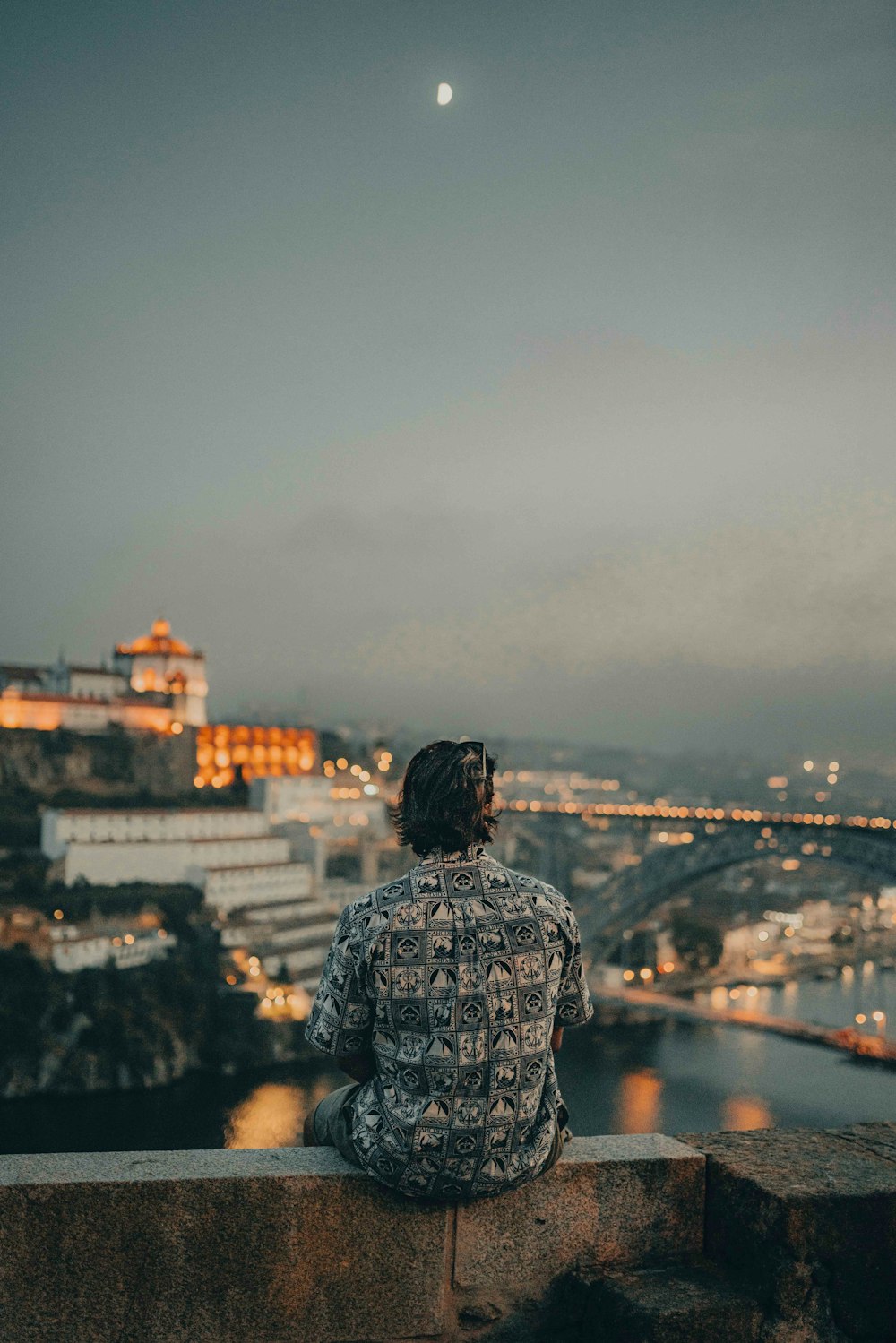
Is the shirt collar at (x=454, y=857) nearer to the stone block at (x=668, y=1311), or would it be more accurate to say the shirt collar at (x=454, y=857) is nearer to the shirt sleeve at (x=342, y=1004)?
the shirt sleeve at (x=342, y=1004)

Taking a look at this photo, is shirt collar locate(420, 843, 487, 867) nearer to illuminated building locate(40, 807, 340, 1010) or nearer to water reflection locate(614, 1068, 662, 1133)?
water reflection locate(614, 1068, 662, 1133)

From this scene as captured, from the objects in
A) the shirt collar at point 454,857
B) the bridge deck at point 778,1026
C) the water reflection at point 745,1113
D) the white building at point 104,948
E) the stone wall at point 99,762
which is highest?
the shirt collar at point 454,857

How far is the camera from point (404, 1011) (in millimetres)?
1143

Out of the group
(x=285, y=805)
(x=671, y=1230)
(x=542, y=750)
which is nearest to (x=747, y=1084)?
(x=285, y=805)

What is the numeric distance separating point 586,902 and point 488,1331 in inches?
852

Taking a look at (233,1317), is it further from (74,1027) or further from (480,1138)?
(74,1027)

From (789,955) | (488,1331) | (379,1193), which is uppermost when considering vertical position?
(379,1193)

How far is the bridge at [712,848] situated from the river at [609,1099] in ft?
8.03

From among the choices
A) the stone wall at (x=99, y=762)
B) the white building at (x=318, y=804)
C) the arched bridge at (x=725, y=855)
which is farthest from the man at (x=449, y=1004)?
the white building at (x=318, y=804)

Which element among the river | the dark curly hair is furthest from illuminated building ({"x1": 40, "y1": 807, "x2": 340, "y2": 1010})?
the dark curly hair

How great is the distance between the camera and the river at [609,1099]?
1535cm

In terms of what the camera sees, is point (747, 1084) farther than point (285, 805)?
No

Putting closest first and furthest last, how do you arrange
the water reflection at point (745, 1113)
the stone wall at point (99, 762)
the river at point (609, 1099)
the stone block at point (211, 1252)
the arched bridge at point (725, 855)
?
the stone block at point (211, 1252) < the water reflection at point (745, 1113) < the river at point (609, 1099) < the arched bridge at point (725, 855) < the stone wall at point (99, 762)

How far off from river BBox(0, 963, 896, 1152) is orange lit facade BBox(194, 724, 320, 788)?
9.26m
